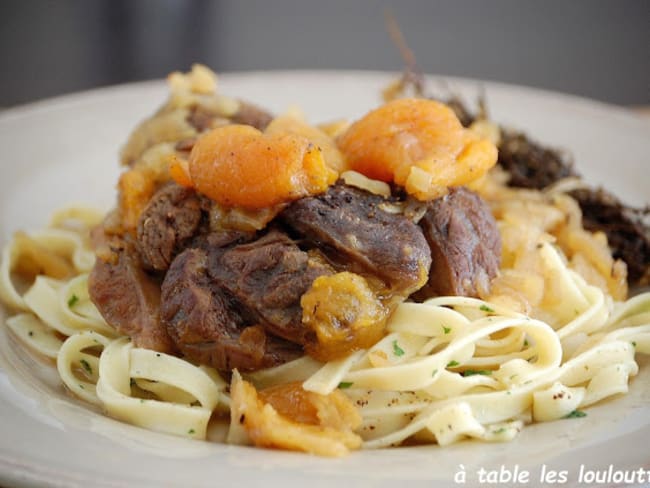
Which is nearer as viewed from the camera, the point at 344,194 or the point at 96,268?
the point at 344,194

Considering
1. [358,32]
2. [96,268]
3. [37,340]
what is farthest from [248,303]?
[358,32]

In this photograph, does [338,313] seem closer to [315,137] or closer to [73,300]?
[315,137]

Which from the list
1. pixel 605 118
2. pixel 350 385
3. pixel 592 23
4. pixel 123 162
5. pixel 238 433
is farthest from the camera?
pixel 592 23

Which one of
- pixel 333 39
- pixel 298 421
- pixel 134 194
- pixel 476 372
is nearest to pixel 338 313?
pixel 298 421

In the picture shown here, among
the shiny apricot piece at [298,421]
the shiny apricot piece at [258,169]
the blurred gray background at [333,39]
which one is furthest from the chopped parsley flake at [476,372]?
the blurred gray background at [333,39]

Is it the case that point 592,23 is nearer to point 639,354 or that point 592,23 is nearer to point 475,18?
point 475,18

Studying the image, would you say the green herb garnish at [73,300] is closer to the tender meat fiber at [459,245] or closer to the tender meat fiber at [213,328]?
the tender meat fiber at [213,328]

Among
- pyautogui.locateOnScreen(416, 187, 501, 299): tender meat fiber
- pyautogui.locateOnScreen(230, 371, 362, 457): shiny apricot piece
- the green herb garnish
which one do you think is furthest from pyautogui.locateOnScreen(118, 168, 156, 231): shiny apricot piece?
pyautogui.locateOnScreen(416, 187, 501, 299): tender meat fiber
